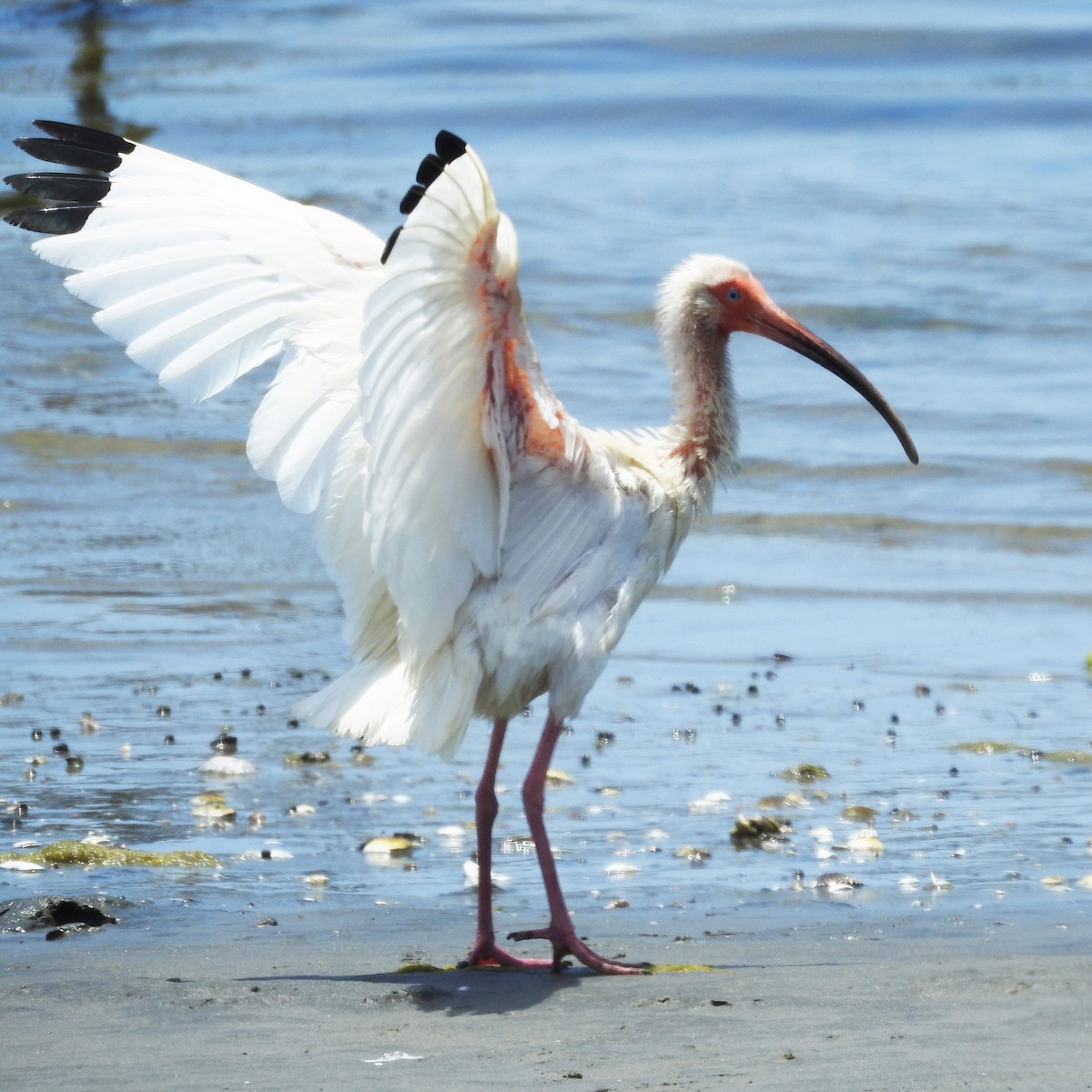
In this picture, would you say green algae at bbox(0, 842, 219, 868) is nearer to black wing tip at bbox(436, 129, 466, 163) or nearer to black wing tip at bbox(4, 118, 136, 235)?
black wing tip at bbox(4, 118, 136, 235)

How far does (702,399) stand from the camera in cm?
726

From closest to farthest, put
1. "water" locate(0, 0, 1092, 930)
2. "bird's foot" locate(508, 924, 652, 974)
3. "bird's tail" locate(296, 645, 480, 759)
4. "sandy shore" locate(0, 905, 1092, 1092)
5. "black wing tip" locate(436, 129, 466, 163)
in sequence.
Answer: "sandy shore" locate(0, 905, 1092, 1092) → "black wing tip" locate(436, 129, 466, 163) → "bird's foot" locate(508, 924, 652, 974) → "bird's tail" locate(296, 645, 480, 759) → "water" locate(0, 0, 1092, 930)

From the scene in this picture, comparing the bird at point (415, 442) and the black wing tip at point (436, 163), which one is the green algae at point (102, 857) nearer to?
the bird at point (415, 442)

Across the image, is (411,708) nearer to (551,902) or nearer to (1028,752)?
(551,902)

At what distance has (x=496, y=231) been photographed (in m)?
5.65

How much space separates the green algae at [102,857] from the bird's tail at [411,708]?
1.00m

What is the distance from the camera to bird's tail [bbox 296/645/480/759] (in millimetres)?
6359

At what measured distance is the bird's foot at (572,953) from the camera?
238 inches

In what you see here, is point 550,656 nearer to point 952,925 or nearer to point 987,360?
point 952,925

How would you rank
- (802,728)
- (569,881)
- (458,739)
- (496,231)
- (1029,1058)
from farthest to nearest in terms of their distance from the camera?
(802,728) < (569,881) < (458,739) < (496,231) < (1029,1058)

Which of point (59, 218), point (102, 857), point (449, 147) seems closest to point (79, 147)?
point (59, 218)

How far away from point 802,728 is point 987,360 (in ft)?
32.1

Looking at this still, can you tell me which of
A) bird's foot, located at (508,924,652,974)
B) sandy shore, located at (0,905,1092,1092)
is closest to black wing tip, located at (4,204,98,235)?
sandy shore, located at (0,905,1092,1092)

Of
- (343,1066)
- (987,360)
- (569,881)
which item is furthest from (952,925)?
(987,360)
